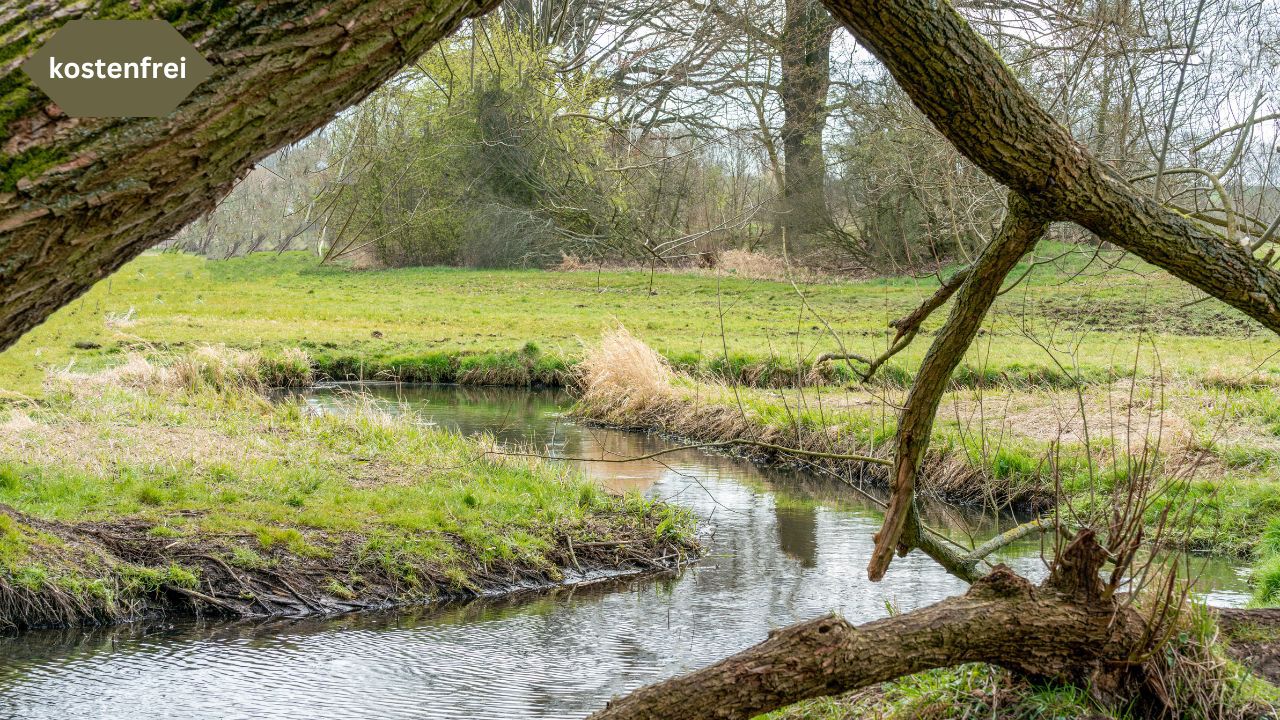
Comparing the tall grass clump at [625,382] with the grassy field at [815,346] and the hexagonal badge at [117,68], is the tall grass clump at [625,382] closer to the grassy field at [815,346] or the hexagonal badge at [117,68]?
the grassy field at [815,346]

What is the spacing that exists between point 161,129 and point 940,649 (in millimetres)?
2835

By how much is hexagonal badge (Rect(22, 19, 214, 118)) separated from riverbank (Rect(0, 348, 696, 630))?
19.4 feet

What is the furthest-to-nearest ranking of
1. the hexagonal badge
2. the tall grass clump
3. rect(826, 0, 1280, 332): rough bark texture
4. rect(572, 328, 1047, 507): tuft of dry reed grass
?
the tall grass clump < rect(572, 328, 1047, 507): tuft of dry reed grass < rect(826, 0, 1280, 332): rough bark texture < the hexagonal badge

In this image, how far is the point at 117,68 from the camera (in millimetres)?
1583

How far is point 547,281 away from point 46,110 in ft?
84.7

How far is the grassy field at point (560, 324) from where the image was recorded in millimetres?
15000

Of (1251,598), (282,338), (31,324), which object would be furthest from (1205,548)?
(282,338)

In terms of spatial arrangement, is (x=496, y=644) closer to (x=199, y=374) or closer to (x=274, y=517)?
(x=274, y=517)

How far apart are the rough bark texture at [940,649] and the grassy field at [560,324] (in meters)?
7.23

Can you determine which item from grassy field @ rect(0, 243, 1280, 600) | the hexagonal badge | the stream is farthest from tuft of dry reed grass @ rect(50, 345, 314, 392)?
the hexagonal badge

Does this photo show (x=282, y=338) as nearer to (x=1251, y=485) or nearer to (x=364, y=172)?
(x=364, y=172)

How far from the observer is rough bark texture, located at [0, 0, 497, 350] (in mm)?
1568

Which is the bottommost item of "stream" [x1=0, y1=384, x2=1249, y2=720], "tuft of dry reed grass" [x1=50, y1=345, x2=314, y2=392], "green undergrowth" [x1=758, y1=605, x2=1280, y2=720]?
"stream" [x1=0, y1=384, x2=1249, y2=720]

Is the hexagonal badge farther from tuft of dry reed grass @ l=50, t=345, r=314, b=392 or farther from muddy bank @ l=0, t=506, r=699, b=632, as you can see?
tuft of dry reed grass @ l=50, t=345, r=314, b=392
